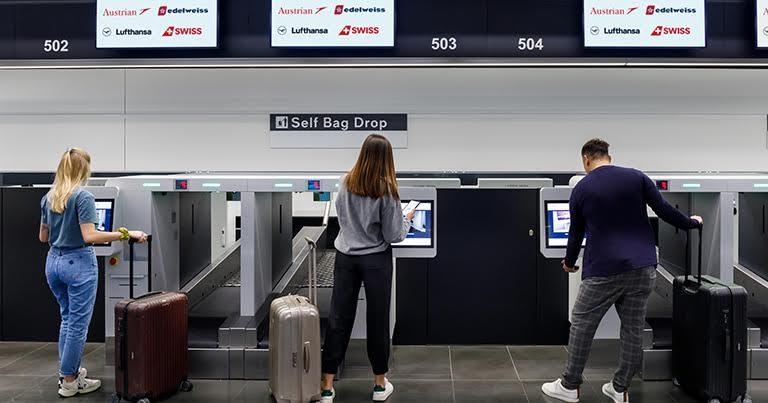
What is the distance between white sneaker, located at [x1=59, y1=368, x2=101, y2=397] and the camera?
406 cm

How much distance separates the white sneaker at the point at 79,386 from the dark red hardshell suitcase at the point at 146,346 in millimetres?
366

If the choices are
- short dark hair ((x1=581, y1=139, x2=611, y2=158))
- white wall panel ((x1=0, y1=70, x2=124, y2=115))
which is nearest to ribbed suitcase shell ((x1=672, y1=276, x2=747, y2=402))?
short dark hair ((x1=581, y1=139, x2=611, y2=158))

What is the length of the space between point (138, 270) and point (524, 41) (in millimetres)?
3335

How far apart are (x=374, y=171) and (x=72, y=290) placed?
190cm

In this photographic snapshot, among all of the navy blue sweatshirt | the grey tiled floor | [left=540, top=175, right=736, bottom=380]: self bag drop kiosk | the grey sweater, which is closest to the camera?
the navy blue sweatshirt

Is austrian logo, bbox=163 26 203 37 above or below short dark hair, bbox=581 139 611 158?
above

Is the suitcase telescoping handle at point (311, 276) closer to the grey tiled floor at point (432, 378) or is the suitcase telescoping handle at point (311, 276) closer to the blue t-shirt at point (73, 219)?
the grey tiled floor at point (432, 378)

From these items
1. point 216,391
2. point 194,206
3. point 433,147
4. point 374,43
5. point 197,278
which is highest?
point 374,43

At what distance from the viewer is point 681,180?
14.3 feet

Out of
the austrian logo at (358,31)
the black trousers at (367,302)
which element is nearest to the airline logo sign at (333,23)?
the austrian logo at (358,31)

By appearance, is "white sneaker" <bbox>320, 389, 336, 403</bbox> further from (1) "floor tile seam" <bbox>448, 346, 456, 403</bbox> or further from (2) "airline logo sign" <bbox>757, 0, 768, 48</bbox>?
(2) "airline logo sign" <bbox>757, 0, 768, 48</bbox>

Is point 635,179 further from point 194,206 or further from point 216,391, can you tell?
point 194,206

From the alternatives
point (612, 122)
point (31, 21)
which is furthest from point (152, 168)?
point (612, 122)

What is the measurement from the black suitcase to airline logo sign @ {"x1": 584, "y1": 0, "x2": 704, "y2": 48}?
6.40 ft
